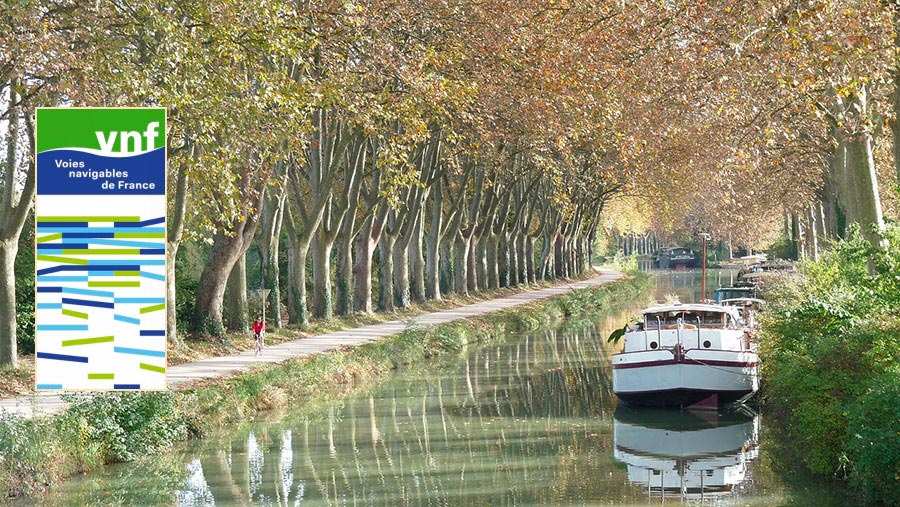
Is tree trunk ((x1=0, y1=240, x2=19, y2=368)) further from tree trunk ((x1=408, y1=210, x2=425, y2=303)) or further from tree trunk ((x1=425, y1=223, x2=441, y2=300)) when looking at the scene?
tree trunk ((x1=425, y1=223, x2=441, y2=300))

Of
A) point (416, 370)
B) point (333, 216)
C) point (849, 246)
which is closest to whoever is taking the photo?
point (849, 246)

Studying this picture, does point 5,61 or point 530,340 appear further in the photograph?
point 530,340

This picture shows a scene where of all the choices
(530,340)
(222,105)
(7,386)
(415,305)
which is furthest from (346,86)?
(415,305)

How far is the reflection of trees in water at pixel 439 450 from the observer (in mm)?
17659

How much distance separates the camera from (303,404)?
26531 mm

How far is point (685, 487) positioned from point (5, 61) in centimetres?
1284

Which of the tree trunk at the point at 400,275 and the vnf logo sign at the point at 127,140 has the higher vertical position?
the vnf logo sign at the point at 127,140

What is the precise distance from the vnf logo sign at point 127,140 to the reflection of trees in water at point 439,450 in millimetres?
5856

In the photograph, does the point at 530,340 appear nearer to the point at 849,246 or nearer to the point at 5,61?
the point at 849,246

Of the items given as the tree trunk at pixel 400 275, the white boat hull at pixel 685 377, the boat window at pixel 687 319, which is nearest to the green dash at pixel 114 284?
the white boat hull at pixel 685 377

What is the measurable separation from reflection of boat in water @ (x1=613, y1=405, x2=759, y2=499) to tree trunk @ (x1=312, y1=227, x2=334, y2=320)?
14815 mm

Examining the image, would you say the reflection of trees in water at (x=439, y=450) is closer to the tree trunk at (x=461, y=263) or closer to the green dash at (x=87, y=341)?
the green dash at (x=87, y=341)

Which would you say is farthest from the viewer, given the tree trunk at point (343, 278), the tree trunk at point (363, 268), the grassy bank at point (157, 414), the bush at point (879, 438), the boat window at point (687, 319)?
the tree trunk at point (363, 268)

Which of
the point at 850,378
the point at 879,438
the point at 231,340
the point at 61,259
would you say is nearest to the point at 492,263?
the point at 231,340
